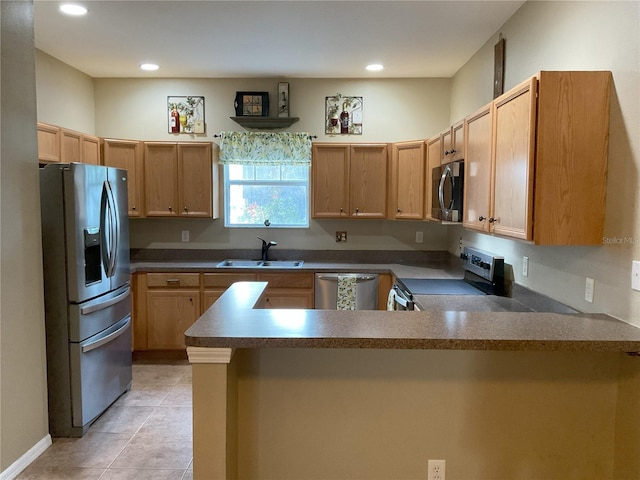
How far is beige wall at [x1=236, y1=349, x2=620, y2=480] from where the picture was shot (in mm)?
1843

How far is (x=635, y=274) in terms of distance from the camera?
68.4 inches

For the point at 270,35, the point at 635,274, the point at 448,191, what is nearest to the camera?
the point at 635,274

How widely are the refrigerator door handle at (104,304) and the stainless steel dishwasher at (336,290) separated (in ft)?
5.29

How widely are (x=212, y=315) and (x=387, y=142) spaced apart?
3.07 m

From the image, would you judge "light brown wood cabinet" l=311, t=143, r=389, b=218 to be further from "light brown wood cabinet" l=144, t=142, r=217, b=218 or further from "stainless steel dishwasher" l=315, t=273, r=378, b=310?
"light brown wood cabinet" l=144, t=142, r=217, b=218

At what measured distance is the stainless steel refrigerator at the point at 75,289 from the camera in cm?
273

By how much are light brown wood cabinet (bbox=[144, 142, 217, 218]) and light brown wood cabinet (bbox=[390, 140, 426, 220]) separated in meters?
1.75

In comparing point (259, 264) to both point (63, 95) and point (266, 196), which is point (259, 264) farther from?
point (63, 95)

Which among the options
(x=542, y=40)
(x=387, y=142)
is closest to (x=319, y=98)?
(x=387, y=142)

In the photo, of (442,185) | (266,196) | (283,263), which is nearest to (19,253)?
(283,263)

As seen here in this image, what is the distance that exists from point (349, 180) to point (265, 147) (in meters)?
0.90

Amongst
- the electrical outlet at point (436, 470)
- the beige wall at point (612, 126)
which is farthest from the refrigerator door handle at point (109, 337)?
the beige wall at point (612, 126)

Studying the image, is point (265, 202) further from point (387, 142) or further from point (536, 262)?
point (536, 262)

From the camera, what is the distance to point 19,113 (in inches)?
95.8
